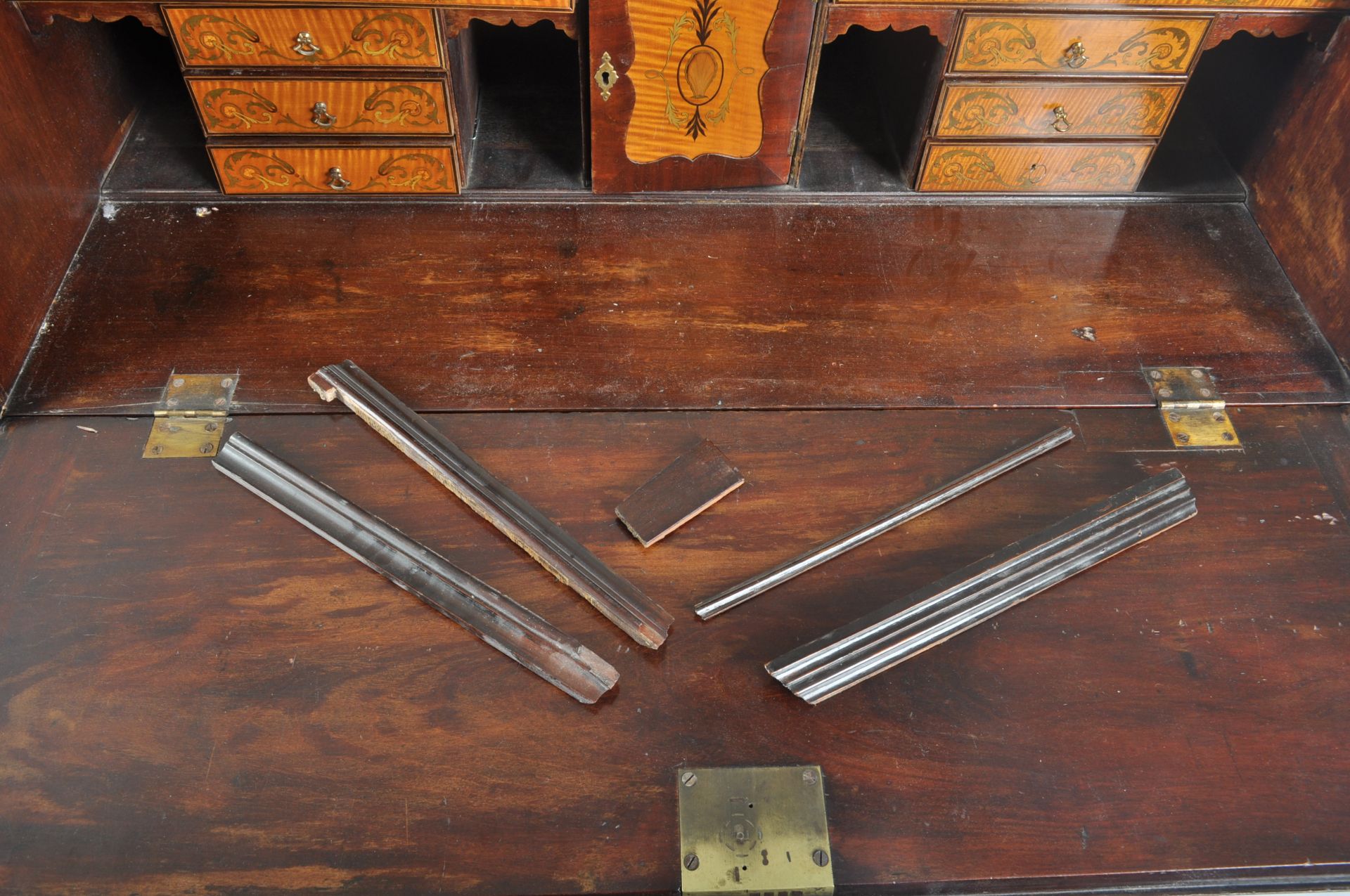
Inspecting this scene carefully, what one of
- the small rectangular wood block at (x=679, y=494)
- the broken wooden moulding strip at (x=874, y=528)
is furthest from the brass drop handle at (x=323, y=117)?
the broken wooden moulding strip at (x=874, y=528)

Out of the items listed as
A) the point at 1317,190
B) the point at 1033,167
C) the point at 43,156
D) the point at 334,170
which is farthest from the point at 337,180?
the point at 1317,190

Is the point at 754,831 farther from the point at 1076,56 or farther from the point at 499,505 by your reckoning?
the point at 1076,56

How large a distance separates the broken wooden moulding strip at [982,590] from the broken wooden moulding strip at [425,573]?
0.24 metres

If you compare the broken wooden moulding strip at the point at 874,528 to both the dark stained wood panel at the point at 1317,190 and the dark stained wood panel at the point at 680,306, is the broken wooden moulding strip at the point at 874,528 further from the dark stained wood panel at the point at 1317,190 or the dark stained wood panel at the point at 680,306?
the dark stained wood panel at the point at 1317,190

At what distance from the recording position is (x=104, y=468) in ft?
4.37

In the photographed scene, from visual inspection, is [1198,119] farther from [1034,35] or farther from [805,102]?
[805,102]

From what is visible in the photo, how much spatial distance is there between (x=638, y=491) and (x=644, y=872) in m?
0.47

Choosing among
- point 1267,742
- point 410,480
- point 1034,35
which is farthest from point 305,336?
point 1267,742

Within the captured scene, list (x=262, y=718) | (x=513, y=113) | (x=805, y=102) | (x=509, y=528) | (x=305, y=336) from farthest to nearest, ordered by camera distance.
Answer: (x=513, y=113)
(x=805, y=102)
(x=305, y=336)
(x=509, y=528)
(x=262, y=718)

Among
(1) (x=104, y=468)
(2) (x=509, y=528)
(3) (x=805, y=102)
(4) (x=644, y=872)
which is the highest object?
(3) (x=805, y=102)

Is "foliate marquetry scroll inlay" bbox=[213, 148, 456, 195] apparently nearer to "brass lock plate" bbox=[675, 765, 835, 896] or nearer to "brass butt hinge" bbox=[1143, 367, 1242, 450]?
"brass lock plate" bbox=[675, 765, 835, 896]

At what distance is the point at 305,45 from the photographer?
1.49m

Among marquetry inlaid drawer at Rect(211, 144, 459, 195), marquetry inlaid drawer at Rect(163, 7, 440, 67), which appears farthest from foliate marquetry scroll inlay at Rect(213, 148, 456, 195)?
marquetry inlaid drawer at Rect(163, 7, 440, 67)

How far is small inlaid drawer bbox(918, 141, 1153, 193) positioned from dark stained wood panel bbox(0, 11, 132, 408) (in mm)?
1360
